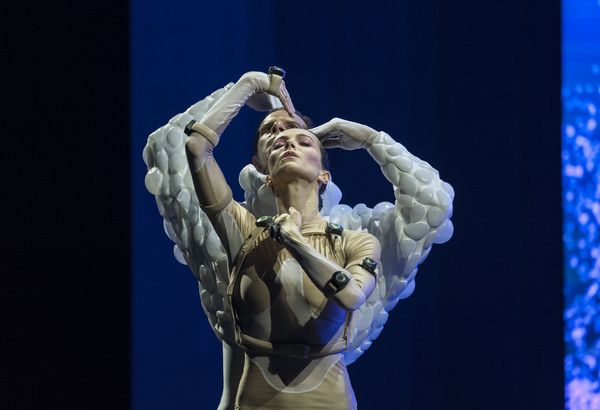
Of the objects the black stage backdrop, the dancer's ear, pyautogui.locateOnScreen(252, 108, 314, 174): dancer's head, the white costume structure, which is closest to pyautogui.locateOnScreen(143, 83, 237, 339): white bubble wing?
the white costume structure

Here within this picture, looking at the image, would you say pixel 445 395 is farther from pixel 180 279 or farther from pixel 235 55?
pixel 235 55

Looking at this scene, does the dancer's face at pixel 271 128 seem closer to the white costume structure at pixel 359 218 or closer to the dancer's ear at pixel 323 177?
the white costume structure at pixel 359 218

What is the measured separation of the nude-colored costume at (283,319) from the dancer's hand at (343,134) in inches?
14.0

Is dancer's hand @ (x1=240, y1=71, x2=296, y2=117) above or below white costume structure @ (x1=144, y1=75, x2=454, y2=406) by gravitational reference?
above

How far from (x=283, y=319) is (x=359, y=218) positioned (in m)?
0.56

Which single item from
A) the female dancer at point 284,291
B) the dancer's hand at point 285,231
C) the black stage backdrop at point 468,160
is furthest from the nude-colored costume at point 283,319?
the black stage backdrop at point 468,160

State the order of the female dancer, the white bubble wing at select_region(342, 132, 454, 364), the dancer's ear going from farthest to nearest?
the white bubble wing at select_region(342, 132, 454, 364)
the dancer's ear
the female dancer

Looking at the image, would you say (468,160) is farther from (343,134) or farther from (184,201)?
(184,201)

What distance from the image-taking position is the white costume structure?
5.35 ft

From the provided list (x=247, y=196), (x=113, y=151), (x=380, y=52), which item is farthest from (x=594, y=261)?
(x=113, y=151)

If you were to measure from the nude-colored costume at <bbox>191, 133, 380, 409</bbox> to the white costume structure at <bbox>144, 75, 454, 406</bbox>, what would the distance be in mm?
216

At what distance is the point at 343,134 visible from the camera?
1.69 m

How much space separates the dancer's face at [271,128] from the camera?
1.63 meters

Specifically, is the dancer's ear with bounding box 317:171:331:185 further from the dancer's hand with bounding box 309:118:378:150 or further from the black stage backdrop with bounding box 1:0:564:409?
the black stage backdrop with bounding box 1:0:564:409
